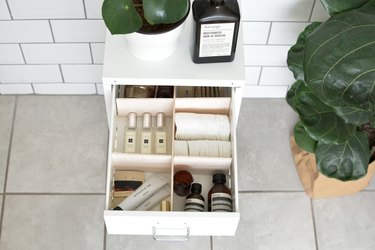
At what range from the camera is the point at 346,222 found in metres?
1.56

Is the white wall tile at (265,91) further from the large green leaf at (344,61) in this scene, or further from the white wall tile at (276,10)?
the large green leaf at (344,61)

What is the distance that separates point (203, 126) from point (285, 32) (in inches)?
15.6

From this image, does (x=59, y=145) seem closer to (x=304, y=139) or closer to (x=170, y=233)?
(x=170, y=233)

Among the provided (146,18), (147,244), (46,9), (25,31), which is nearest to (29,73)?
(25,31)

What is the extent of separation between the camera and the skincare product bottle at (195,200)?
1.21 m

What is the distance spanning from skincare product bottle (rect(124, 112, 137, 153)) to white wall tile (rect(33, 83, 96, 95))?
17.3 inches

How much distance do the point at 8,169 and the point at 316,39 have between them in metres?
1.07

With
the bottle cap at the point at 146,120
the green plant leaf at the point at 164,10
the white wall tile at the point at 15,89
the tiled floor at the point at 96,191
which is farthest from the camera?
the white wall tile at the point at 15,89

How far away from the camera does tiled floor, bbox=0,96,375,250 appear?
59.7 inches

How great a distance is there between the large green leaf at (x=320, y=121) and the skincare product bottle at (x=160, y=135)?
34cm

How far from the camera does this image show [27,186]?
1.58 meters

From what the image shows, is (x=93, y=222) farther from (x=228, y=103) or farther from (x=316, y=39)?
(x=316, y=39)

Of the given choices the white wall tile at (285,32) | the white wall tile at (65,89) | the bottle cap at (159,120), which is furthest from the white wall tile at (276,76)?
the white wall tile at (65,89)

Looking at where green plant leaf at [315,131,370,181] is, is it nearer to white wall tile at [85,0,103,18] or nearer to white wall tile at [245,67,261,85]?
white wall tile at [245,67,261,85]
